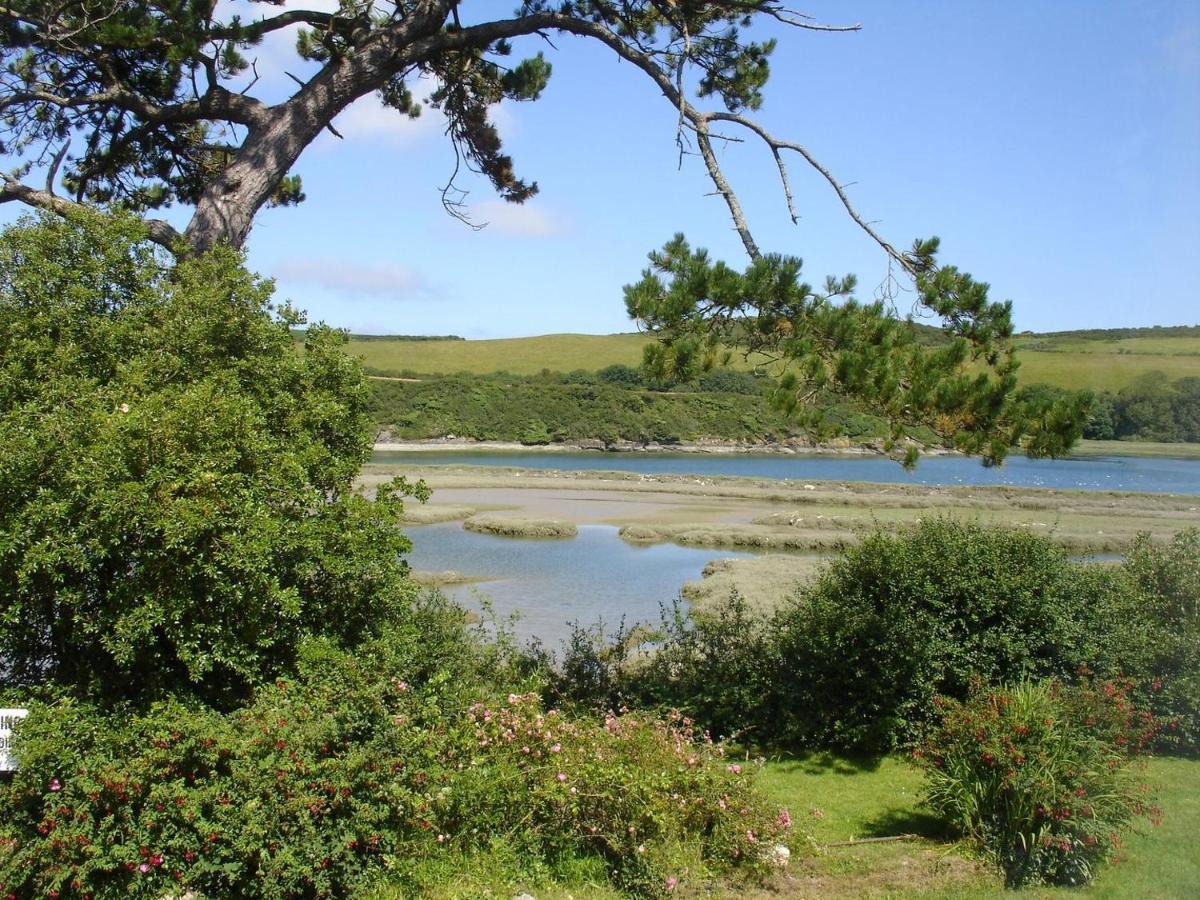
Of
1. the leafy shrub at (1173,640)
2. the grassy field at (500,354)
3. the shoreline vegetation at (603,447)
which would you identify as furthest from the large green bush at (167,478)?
the grassy field at (500,354)

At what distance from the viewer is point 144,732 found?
17.7ft

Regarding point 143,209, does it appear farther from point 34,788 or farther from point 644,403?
point 644,403

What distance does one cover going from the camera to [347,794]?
5.21 meters

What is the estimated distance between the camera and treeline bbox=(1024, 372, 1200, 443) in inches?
762

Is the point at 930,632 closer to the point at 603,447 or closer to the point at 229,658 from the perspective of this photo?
the point at 229,658

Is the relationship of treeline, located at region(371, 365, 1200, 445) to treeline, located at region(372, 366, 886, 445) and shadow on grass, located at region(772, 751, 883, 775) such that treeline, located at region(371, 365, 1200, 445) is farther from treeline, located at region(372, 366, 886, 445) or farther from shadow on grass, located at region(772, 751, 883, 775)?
shadow on grass, located at region(772, 751, 883, 775)

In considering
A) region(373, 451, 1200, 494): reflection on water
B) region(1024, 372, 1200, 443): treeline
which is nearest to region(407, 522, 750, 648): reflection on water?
region(1024, 372, 1200, 443): treeline

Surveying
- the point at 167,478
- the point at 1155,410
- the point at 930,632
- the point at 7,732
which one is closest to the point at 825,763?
the point at 930,632

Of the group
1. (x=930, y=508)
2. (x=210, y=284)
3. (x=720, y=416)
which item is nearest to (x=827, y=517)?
(x=930, y=508)

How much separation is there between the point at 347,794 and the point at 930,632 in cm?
633

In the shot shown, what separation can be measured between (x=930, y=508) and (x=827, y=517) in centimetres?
668

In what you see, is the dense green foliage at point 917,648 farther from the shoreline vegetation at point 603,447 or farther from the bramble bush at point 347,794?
the shoreline vegetation at point 603,447

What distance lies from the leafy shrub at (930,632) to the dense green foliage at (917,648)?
0.01 meters

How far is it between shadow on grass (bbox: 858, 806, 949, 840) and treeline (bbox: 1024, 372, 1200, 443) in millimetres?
12754
